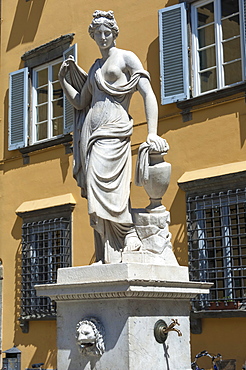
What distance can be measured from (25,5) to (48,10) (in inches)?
29.5

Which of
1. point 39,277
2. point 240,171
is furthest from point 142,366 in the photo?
point 39,277

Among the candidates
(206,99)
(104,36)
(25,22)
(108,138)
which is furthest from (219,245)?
(25,22)

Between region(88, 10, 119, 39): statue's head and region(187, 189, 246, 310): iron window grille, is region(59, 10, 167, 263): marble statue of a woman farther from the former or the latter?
region(187, 189, 246, 310): iron window grille

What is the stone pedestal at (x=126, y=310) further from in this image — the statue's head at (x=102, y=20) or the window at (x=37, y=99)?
the window at (x=37, y=99)

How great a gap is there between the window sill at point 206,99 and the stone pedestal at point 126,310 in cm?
444

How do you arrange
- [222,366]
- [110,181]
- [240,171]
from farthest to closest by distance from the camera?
[240,171]
[222,366]
[110,181]

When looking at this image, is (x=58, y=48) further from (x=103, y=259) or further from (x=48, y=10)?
(x=103, y=259)

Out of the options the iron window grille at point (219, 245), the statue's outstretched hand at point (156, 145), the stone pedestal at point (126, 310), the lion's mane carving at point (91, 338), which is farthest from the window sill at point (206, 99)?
the lion's mane carving at point (91, 338)

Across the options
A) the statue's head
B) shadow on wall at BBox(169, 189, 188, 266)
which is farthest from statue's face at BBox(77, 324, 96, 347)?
shadow on wall at BBox(169, 189, 188, 266)

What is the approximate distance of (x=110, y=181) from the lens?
17.8ft

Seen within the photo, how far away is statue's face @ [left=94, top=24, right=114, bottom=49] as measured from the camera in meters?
5.67

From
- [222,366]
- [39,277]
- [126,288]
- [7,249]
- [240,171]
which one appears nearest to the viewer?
[126,288]

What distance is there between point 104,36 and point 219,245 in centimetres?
453

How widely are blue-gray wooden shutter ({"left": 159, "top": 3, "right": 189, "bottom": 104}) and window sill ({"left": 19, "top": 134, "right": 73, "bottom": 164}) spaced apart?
2373 millimetres
